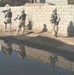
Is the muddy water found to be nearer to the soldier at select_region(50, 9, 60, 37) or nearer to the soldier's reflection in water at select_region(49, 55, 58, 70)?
the soldier's reflection in water at select_region(49, 55, 58, 70)

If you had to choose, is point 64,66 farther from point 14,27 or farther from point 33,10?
point 14,27

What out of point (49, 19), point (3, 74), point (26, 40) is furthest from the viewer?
point (49, 19)

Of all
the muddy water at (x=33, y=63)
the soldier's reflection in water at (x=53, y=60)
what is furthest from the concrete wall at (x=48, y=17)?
the soldier's reflection in water at (x=53, y=60)

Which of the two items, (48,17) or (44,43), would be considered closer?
(44,43)

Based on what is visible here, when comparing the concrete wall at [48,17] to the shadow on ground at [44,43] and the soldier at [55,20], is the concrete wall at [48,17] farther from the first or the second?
the shadow on ground at [44,43]

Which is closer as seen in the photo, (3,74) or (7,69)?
(3,74)

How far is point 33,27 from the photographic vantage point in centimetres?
2088

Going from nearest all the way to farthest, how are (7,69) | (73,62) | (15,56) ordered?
1. (7,69)
2. (73,62)
3. (15,56)

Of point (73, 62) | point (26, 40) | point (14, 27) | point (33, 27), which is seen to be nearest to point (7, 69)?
point (73, 62)

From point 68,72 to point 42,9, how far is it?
35.5 feet

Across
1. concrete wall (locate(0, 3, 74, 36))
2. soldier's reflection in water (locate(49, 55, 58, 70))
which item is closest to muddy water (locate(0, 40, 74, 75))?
soldier's reflection in water (locate(49, 55, 58, 70))

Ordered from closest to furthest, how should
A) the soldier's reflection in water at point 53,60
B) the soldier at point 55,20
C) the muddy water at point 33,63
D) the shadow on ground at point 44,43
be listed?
the muddy water at point 33,63
the soldier's reflection in water at point 53,60
the shadow on ground at point 44,43
the soldier at point 55,20

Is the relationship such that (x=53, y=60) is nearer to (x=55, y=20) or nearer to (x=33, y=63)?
(x=33, y=63)

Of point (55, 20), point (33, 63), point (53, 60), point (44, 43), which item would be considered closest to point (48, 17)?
point (55, 20)
